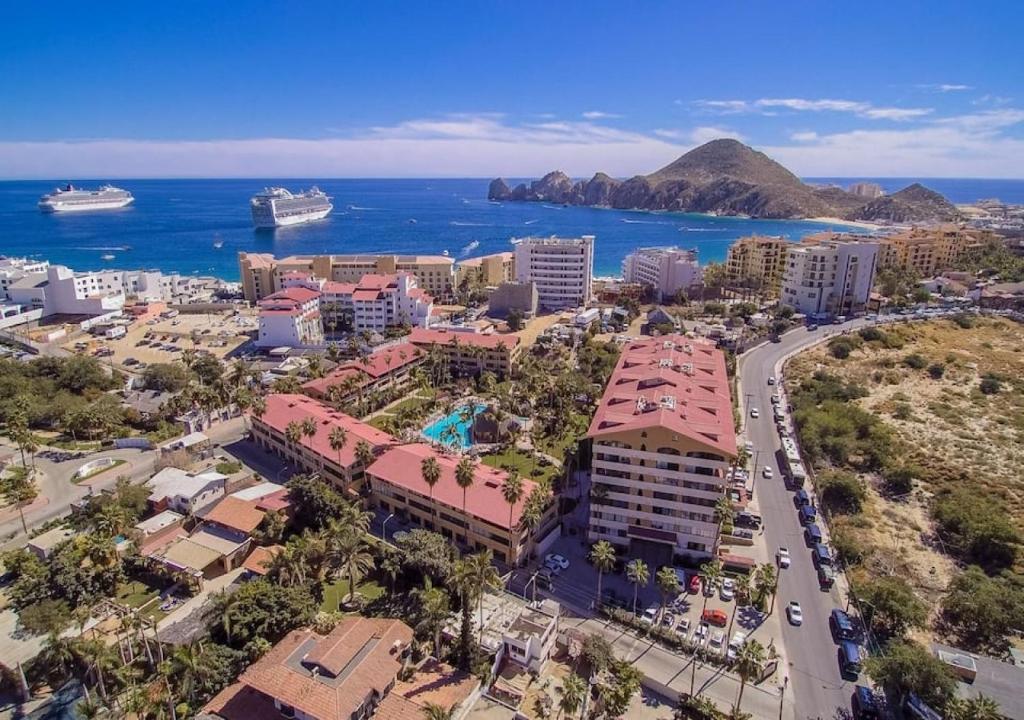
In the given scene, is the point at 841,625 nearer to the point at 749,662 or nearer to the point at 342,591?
the point at 749,662

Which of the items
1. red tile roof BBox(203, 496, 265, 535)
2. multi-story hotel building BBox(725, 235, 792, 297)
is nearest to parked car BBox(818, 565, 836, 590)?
red tile roof BBox(203, 496, 265, 535)

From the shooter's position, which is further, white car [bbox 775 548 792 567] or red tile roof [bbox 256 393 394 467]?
red tile roof [bbox 256 393 394 467]

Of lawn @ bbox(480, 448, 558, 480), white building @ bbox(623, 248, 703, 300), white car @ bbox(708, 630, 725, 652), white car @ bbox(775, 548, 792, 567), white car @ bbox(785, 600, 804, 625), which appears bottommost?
white car @ bbox(708, 630, 725, 652)

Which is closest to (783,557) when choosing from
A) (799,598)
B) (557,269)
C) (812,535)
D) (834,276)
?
(799,598)

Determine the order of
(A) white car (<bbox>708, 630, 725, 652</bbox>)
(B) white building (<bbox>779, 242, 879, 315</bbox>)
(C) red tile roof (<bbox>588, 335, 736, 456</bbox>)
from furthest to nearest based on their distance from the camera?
(B) white building (<bbox>779, 242, 879, 315</bbox>), (C) red tile roof (<bbox>588, 335, 736, 456</bbox>), (A) white car (<bbox>708, 630, 725, 652</bbox>)

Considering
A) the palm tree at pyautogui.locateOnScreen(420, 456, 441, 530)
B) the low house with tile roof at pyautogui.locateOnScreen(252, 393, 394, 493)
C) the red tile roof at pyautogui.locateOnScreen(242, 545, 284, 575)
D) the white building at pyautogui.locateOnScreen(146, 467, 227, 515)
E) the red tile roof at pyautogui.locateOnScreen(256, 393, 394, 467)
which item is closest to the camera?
the red tile roof at pyautogui.locateOnScreen(242, 545, 284, 575)

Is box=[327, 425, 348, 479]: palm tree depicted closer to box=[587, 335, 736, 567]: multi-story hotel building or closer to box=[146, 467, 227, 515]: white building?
box=[146, 467, 227, 515]: white building

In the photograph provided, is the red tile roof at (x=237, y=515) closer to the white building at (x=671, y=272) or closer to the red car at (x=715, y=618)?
the red car at (x=715, y=618)
